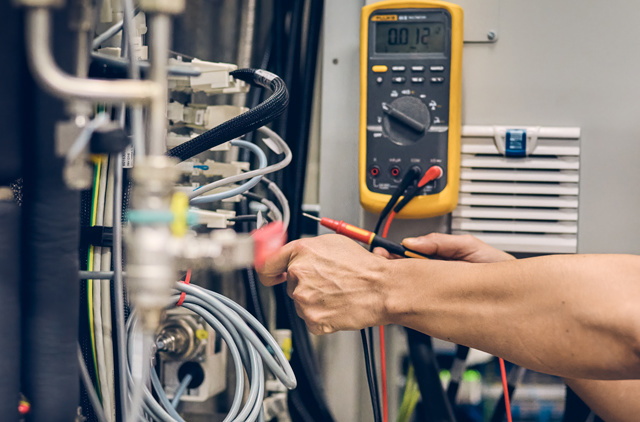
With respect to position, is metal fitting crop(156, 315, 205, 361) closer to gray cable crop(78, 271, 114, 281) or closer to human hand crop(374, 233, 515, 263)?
gray cable crop(78, 271, 114, 281)

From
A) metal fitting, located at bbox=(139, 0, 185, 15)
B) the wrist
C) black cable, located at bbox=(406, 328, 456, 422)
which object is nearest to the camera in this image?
metal fitting, located at bbox=(139, 0, 185, 15)

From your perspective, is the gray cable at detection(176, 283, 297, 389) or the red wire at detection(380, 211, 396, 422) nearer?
the gray cable at detection(176, 283, 297, 389)

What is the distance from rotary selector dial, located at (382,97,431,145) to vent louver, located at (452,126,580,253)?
0.35 ft

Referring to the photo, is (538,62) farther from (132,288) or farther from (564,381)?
(132,288)

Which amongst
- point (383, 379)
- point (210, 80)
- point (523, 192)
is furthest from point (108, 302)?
point (523, 192)

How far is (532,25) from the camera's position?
105cm

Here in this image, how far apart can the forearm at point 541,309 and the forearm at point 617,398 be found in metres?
0.31

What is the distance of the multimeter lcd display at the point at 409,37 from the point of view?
3.31 feet

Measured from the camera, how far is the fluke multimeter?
3.30 feet

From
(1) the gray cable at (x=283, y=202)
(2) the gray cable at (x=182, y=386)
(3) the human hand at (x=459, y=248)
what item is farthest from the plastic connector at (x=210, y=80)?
(2) the gray cable at (x=182, y=386)

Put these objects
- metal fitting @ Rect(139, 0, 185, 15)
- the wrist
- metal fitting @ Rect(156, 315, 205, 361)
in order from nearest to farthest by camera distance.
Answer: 1. metal fitting @ Rect(139, 0, 185, 15)
2. the wrist
3. metal fitting @ Rect(156, 315, 205, 361)

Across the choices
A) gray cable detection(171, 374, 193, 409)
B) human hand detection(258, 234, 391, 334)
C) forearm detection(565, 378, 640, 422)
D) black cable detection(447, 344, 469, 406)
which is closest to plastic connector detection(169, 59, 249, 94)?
human hand detection(258, 234, 391, 334)

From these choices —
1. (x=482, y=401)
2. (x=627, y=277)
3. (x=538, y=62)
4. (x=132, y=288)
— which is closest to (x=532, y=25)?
(x=538, y=62)

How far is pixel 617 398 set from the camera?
3.00 feet
